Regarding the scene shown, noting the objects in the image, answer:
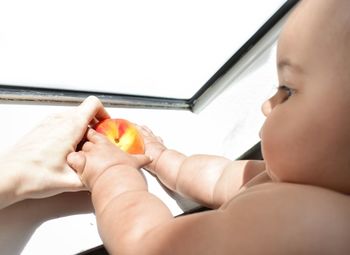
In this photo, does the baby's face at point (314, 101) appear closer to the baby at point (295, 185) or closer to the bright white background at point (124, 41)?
the baby at point (295, 185)

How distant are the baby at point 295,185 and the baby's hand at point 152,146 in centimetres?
20

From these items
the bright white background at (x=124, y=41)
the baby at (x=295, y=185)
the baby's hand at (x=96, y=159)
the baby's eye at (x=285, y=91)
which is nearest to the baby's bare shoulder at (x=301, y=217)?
the baby at (x=295, y=185)

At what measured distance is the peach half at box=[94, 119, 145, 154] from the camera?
748 millimetres

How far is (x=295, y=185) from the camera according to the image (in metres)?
0.50

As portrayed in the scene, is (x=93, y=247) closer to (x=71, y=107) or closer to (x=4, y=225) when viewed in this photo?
(x=4, y=225)

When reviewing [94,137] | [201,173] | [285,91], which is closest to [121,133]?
[94,137]

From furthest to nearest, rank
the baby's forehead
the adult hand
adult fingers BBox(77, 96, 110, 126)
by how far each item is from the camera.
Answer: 1. adult fingers BBox(77, 96, 110, 126)
2. the adult hand
3. the baby's forehead

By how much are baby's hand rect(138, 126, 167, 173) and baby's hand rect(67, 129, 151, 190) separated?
0.09m

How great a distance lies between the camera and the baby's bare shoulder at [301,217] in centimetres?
44

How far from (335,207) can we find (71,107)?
1.65ft

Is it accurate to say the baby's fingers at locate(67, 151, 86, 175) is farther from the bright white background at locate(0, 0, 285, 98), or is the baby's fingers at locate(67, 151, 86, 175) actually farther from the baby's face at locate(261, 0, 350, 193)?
the baby's face at locate(261, 0, 350, 193)

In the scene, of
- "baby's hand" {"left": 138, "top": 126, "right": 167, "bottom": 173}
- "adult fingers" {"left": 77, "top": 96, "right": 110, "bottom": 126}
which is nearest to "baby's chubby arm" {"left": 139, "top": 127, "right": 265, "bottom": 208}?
"baby's hand" {"left": 138, "top": 126, "right": 167, "bottom": 173}

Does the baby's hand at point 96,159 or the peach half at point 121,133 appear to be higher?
the peach half at point 121,133

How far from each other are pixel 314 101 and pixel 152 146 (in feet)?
1.36
